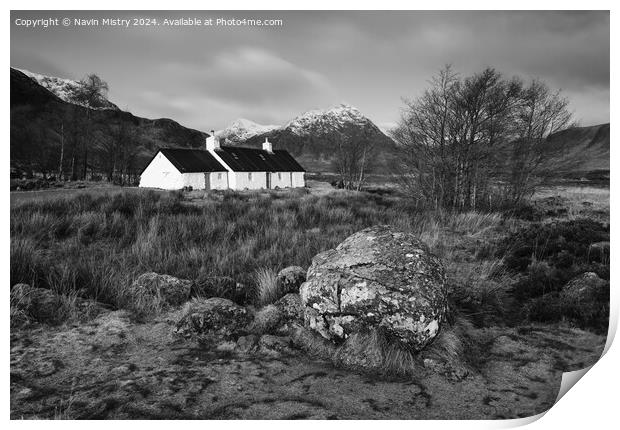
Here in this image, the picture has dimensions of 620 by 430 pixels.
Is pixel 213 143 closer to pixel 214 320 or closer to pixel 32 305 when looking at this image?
pixel 32 305

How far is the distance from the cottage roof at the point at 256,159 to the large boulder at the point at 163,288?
25709 mm

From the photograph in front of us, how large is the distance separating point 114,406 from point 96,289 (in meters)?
1.80

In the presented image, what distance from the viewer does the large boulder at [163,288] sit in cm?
359

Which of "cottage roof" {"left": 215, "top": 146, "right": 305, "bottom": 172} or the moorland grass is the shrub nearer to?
the moorland grass

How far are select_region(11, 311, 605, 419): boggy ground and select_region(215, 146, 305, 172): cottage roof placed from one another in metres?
26.7

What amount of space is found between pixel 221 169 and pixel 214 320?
85.3ft

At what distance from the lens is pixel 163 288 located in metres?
3.66

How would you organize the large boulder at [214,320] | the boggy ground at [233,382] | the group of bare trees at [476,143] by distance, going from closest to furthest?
the boggy ground at [233,382], the large boulder at [214,320], the group of bare trees at [476,143]

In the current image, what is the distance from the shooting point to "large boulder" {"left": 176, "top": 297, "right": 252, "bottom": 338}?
9.95 feet

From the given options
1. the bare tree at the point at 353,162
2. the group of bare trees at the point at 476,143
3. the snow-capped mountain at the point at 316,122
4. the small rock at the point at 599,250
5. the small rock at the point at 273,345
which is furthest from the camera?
the bare tree at the point at 353,162

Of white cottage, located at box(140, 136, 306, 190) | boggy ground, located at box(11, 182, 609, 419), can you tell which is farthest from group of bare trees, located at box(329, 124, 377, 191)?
boggy ground, located at box(11, 182, 609, 419)

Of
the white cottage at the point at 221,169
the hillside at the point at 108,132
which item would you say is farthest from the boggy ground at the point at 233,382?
the white cottage at the point at 221,169

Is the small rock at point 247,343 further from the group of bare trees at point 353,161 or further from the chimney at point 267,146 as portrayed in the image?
the chimney at point 267,146

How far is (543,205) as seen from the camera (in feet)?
35.4
